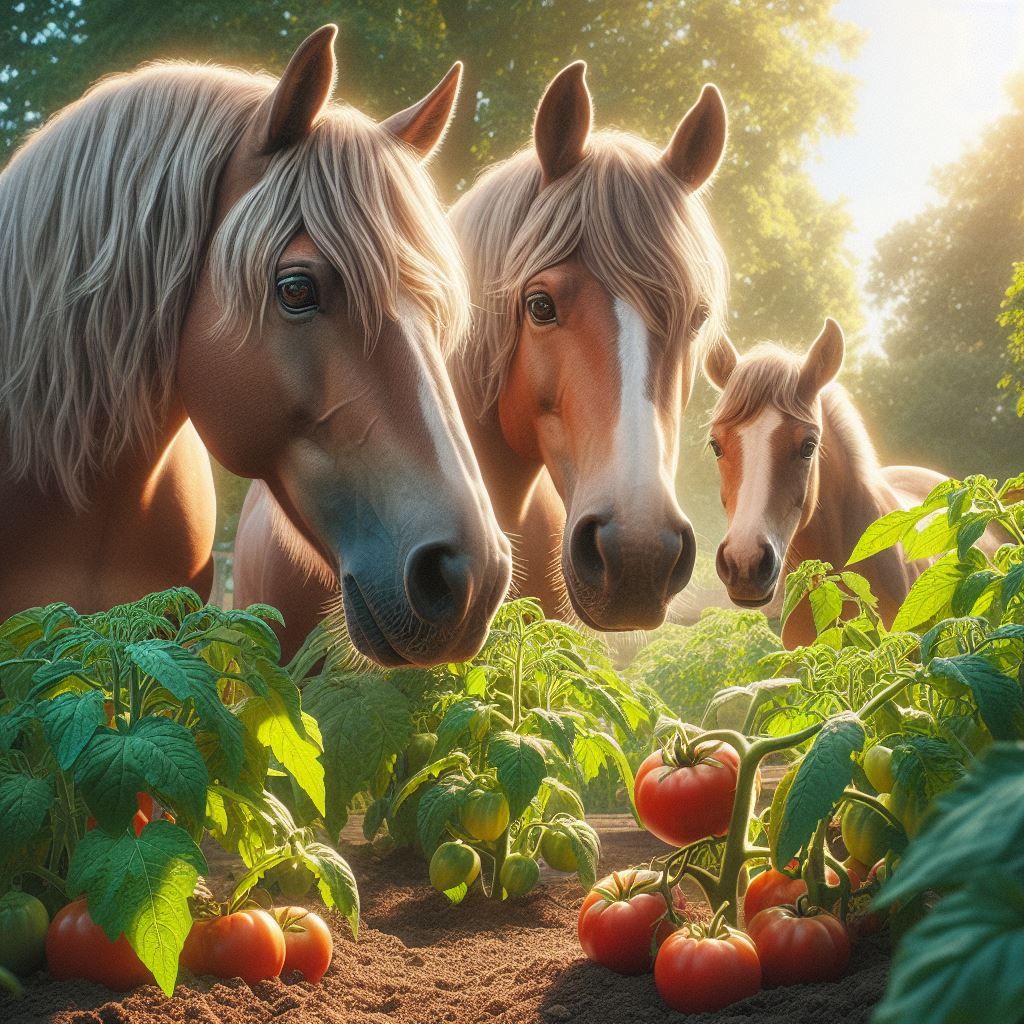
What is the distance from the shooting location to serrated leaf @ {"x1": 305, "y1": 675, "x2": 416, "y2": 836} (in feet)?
7.99

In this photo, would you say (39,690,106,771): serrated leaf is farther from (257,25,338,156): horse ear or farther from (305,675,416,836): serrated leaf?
(257,25,338,156): horse ear

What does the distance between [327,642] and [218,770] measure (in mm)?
806

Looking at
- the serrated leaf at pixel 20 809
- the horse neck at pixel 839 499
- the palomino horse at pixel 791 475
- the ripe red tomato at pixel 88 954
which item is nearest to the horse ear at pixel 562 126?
the palomino horse at pixel 791 475

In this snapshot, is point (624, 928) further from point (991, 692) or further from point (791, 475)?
point (791, 475)

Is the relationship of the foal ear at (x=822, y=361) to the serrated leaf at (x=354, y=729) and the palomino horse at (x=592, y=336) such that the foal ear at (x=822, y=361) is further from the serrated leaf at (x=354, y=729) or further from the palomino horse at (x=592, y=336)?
the serrated leaf at (x=354, y=729)

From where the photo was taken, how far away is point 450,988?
198 centimetres

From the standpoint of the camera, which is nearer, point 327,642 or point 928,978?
point 928,978

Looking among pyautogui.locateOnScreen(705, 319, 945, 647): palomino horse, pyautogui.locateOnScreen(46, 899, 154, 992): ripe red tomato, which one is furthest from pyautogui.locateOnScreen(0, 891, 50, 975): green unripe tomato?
pyautogui.locateOnScreen(705, 319, 945, 647): palomino horse

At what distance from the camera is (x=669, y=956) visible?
5.26 feet

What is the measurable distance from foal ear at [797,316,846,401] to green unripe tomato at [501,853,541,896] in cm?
250

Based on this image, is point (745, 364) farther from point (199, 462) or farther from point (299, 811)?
point (299, 811)

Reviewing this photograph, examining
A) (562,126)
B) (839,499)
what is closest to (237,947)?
(562,126)

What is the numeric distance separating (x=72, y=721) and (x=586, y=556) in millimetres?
1106

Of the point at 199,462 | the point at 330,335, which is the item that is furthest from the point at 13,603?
the point at 330,335
